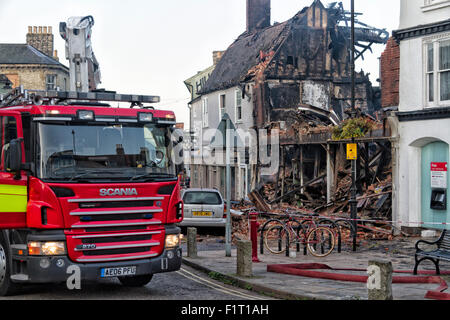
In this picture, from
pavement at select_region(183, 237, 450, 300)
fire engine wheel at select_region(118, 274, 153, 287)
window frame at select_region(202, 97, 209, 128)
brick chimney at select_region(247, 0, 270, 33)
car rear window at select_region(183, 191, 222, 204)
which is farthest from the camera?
window frame at select_region(202, 97, 209, 128)

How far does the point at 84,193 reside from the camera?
996cm

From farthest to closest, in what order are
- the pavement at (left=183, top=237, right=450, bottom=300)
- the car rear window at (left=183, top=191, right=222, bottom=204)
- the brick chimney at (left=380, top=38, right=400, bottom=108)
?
1. the brick chimney at (left=380, top=38, right=400, bottom=108)
2. the car rear window at (left=183, top=191, right=222, bottom=204)
3. the pavement at (left=183, top=237, right=450, bottom=300)

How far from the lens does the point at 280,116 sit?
121ft

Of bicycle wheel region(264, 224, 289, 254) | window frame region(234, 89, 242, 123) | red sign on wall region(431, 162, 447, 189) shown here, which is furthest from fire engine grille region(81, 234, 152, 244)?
window frame region(234, 89, 242, 123)

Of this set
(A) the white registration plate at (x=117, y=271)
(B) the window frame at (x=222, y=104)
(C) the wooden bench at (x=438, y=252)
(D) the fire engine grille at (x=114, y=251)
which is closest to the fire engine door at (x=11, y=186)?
(D) the fire engine grille at (x=114, y=251)

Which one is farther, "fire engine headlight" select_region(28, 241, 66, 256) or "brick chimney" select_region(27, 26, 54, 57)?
"brick chimney" select_region(27, 26, 54, 57)

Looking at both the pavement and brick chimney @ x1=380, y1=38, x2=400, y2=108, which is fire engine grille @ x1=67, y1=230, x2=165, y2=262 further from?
brick chimney @ x1=380, y1=38, x2=400, y2=108

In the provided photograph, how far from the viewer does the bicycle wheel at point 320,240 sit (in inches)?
647

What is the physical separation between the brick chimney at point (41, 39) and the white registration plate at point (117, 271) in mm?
52410

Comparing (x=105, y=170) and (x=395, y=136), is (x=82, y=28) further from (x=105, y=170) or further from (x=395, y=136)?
(x=395, y=136)

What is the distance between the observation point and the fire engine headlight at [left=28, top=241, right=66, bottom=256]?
9742mm

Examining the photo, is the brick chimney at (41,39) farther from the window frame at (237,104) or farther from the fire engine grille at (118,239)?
the fire engine grille at (118,239)

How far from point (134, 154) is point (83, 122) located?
0.98 meters

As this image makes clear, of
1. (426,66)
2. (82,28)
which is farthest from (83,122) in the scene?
(426,66)
